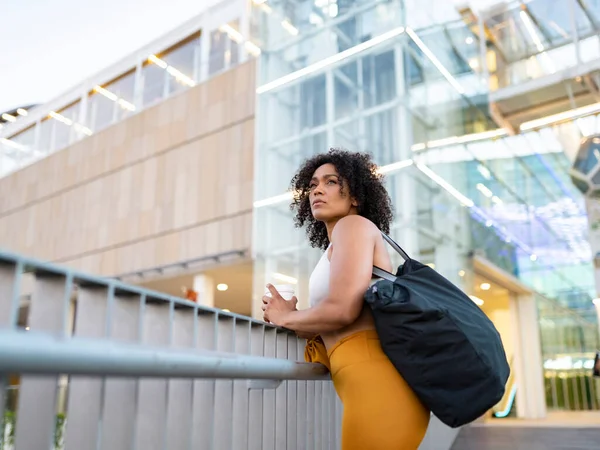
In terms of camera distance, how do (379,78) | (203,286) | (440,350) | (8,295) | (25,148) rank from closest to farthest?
(8,295) → (440,350) → (379,78) → (203,286) → (25,148)

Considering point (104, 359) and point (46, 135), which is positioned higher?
point (46, 135)

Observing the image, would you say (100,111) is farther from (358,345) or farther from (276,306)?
(358,345)

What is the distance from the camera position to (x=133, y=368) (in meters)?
1.05

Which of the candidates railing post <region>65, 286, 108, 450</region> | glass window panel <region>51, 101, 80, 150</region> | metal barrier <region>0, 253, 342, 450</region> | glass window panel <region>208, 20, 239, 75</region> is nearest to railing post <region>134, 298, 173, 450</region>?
metal barrier <region>0, 253, 342, 450</region>

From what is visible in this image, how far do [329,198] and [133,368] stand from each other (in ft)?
4.27

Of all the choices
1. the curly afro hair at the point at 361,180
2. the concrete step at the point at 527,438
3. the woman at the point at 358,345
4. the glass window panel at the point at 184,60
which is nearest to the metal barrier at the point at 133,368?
the woman at the point at 358,345

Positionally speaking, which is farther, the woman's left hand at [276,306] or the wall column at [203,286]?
the wall column at [203,286]

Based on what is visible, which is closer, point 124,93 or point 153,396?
point 153,396

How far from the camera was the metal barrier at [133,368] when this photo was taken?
98 cm

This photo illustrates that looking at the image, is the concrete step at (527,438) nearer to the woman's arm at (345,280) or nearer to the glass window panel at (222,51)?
the woman's arm at (345,280)

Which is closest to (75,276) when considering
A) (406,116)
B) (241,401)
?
(241,401)

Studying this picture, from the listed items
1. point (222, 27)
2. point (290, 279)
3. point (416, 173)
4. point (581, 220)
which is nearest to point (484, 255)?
point (416, 173)

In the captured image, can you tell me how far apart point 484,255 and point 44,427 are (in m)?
13.7

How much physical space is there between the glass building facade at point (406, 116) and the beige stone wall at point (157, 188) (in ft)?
4.34
